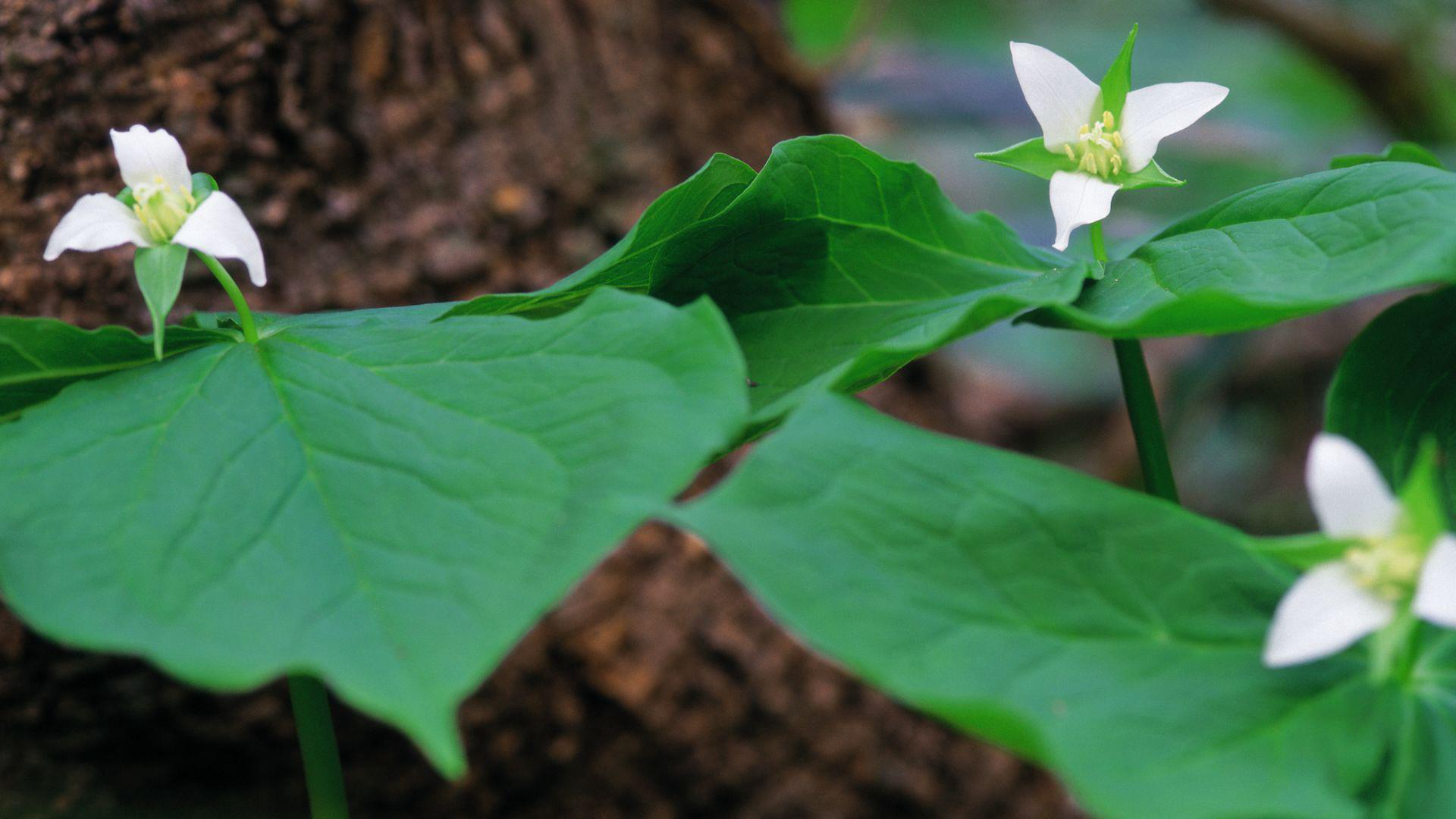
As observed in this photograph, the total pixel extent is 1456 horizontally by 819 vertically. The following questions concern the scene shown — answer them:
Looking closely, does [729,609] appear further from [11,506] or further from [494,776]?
[11,506]

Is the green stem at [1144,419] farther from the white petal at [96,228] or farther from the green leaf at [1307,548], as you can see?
the white petal at [96,228]

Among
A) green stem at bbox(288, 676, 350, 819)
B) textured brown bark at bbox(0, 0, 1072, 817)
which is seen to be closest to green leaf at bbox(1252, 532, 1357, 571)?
green stem at bbox(288, 676, 350, 819)

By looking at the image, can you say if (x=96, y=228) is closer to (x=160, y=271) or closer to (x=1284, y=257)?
(x=160, y=271)

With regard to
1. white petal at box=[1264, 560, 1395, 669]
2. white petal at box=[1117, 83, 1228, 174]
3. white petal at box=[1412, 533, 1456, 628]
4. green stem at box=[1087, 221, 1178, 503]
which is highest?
white petal at box=[1117, 83, 1228, 174]

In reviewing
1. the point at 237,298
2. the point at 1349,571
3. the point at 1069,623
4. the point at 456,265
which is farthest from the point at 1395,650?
the point at 456,265

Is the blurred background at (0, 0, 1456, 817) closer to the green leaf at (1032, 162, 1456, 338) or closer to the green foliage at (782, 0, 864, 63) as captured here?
the green leaf at (1032, 162, 1456, 338)

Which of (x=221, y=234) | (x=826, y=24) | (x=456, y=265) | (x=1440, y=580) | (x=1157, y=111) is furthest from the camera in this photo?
(x=826, y=24)
